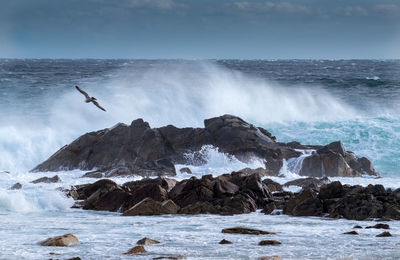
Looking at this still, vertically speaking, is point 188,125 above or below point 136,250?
above

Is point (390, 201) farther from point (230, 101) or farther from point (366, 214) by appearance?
point (230, 101)

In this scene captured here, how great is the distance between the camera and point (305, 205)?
41.1 feet

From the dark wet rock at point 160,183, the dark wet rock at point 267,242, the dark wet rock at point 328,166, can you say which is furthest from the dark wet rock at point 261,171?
the dark wet rock at point 267,242

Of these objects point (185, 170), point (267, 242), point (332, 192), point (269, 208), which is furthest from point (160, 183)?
point (267, 242)

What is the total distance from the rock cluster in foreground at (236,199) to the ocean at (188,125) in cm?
46

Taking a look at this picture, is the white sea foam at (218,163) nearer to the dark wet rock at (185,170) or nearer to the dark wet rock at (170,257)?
the dark wet rock at (185,170)

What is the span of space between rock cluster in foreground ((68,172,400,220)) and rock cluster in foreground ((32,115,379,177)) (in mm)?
4575

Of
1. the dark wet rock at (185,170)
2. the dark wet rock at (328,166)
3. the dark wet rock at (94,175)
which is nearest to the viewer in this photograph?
the dark wet rock at (94,175)

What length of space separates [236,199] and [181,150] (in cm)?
710

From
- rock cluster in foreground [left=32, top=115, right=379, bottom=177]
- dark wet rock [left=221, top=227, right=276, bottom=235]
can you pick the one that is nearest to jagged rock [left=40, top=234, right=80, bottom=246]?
dark wet rock [left=221, top=227, right=276, bottom=235]

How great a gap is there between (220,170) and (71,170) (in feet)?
14.9

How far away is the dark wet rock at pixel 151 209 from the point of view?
41.3 ft

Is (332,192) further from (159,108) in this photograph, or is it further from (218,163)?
(159,108)

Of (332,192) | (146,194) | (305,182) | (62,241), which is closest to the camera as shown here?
(62,241)
